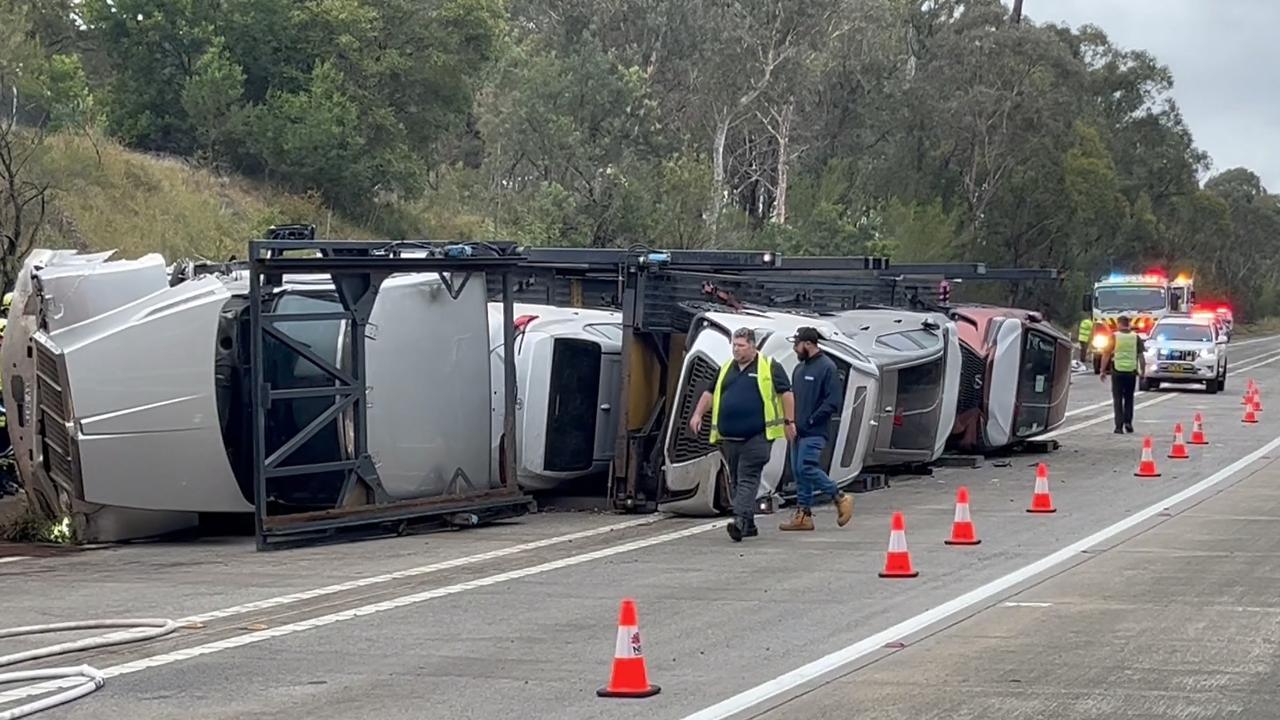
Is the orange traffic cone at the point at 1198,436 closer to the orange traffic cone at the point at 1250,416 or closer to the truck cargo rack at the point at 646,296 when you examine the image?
the orange traffic cone at the point at 1250,416

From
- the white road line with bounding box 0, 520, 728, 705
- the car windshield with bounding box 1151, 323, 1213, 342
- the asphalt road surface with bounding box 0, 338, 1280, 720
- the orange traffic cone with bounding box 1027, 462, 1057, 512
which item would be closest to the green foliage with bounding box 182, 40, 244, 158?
the car windshield with bounding box 1151, 323, 1213, 342

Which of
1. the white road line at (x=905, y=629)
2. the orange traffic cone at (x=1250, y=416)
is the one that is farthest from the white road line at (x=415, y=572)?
the orange traffic cone at (x=1250, y=416)

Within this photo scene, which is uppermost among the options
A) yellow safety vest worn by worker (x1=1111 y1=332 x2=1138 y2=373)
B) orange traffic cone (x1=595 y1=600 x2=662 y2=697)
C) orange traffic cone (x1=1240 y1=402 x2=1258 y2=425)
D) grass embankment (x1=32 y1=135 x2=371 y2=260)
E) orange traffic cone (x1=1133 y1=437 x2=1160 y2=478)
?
grass embankment (x1=32 y1=135 x2=371 y2=260)

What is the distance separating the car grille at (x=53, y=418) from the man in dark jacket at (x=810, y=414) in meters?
5.93

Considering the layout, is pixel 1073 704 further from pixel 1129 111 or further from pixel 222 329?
pixel 1129 111

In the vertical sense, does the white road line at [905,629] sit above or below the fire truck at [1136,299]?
below

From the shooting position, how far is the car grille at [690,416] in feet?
51.0

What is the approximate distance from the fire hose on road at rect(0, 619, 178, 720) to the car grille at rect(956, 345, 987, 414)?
13.4 m

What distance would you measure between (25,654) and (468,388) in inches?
256

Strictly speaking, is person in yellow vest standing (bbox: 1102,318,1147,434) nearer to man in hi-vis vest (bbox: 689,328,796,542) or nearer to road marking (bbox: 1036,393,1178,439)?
road marking (bbox: 1036,393,1178,439)

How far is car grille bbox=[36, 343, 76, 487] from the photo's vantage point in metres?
14.0

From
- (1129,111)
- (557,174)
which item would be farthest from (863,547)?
(1129,111)

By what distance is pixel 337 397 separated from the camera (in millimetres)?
14516

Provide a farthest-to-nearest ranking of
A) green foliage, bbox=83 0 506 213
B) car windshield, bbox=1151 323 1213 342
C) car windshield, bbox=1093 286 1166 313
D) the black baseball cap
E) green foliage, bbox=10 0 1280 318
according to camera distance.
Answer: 1. car windshield, bbox=1093 286 1166 313
2. green foliage, bbox=10 0 1280 318
3. green foliage, bbox=83 0 506 213
4. car windshield, bbox=1151 323 1213 342
5. the black baseball cap
